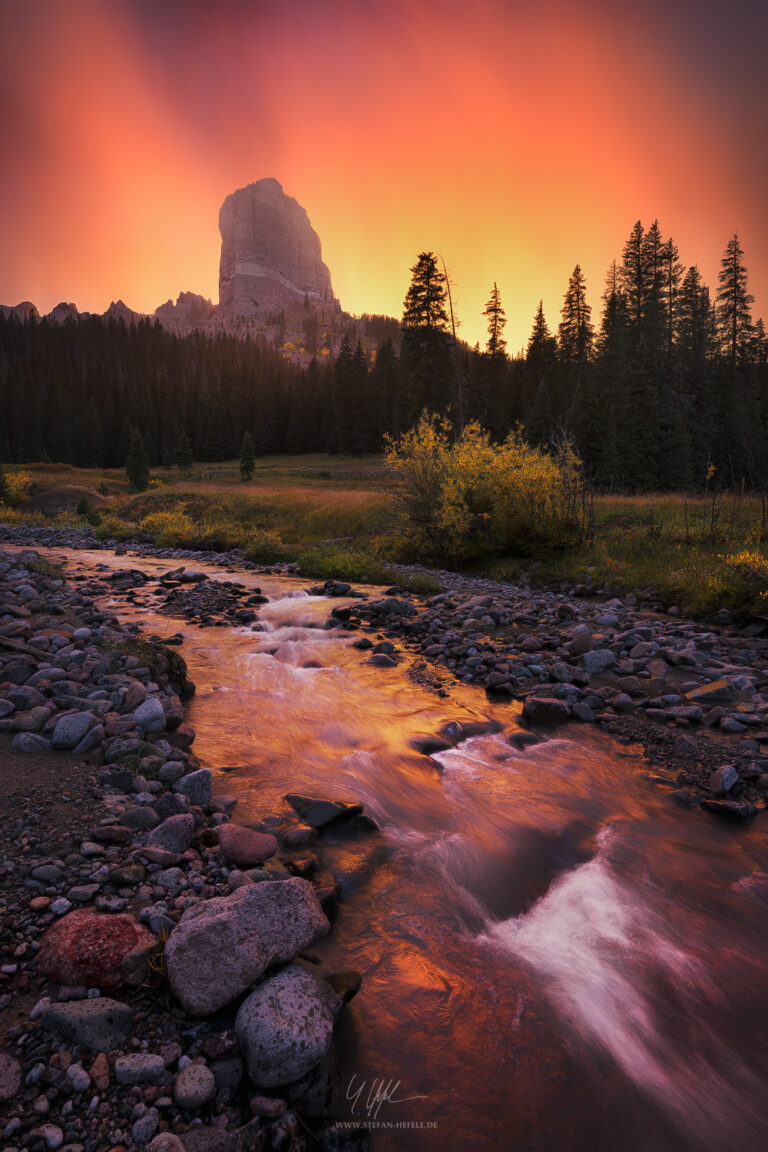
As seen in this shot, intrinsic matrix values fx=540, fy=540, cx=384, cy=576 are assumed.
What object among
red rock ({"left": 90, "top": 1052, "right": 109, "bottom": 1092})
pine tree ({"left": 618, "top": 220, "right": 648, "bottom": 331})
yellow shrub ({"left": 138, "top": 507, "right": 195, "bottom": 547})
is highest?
pine tree ({"left": 618, "top": 220, "right": 648, "bottom": 331})

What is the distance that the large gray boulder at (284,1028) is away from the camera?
8.29ft

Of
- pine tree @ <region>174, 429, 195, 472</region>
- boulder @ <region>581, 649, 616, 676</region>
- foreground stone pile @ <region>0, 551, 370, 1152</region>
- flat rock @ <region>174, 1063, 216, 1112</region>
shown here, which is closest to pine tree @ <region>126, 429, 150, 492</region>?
pine tree @ <region>174, 429, 195, 472</region>

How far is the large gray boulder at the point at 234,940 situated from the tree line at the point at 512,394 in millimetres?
13258

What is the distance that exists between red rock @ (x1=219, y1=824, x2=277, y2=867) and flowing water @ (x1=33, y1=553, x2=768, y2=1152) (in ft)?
1.88

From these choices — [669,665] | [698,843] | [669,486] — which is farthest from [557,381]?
[698,843]

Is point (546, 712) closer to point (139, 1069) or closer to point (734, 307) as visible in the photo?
point (139, 1069)

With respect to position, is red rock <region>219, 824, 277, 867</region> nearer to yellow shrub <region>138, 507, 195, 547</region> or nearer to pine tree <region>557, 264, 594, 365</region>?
yellow shrub <region>138, 507, 195, 547</region>

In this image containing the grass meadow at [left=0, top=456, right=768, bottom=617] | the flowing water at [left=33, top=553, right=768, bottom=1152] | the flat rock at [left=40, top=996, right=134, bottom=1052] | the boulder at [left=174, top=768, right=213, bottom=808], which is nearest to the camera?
the flat rock at [left=40, top=996, right=134, bottom=1052]

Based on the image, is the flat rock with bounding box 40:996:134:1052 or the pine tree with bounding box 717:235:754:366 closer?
the flat rock with bounding box 40:996:134:1052

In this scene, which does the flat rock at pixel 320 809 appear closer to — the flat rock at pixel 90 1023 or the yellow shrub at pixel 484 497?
the flat rock at pixel 90 1023

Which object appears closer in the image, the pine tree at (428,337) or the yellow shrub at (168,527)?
the yellow shrub at (168,527)

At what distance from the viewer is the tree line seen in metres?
42.3

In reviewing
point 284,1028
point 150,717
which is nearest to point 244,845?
point 284,1028

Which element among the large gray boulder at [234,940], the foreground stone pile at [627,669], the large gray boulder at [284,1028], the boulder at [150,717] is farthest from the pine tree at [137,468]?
the large gray boulder at [284,1028]
